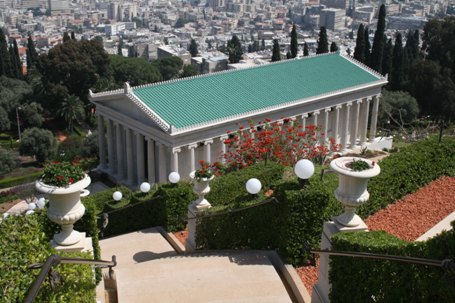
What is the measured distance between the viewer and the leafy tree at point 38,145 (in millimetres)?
52250

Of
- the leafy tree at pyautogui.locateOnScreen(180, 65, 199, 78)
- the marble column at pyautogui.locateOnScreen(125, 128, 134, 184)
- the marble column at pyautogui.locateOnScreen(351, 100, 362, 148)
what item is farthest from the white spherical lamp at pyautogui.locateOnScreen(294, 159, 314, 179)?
the leafy tree at pyautogui.locateOnScreen(180, 65, 199, 78)

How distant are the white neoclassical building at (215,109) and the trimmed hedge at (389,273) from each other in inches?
838

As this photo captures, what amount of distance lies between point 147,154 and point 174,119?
412 cm

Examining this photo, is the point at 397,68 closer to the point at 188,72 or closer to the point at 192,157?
the point at 192,157

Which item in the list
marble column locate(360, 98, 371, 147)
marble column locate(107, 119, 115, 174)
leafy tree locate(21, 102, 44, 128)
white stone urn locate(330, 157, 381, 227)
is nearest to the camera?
white stone urn locate(330, 157, 381, 227)

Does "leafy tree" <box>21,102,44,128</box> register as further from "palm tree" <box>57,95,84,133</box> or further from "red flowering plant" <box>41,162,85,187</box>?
"red flowering plant" <box>41,162,85,187</box>

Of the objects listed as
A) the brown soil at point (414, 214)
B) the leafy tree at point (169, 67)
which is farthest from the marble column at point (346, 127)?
the leafy tree at point (169, 67)

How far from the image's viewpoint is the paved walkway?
11688mm

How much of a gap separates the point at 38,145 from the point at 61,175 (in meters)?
45.0

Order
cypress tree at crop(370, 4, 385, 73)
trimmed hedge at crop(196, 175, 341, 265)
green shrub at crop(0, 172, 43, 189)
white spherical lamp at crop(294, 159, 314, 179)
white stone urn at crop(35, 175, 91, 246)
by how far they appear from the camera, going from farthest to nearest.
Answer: cypress tree at crop(370, 4, 385, 73), green shrub at crop(0, 172, 43, 189), trimmed hedge at crop(196, 175, 341, 265), white spherical lamp at crop(294, 159, 314, 179), white stone urn at crop(35, 175, 91, 246)

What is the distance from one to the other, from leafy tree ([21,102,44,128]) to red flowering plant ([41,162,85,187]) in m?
52.9

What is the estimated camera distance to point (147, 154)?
112 feet

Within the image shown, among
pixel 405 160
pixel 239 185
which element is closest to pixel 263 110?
pixel 239 185

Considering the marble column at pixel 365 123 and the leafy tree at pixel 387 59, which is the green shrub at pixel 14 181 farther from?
the leafy tree at pixel 387 59
